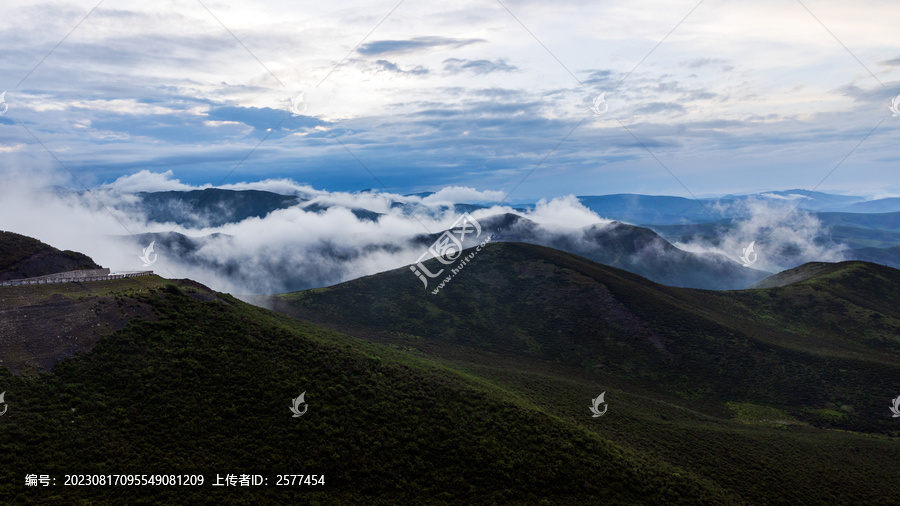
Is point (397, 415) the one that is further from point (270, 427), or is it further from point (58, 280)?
point (58, 280)

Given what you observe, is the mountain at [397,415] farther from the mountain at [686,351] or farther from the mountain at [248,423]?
the mountain at [686,351]

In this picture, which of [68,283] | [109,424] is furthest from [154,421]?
[68,283]

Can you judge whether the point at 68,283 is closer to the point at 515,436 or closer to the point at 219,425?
the point at 219,425

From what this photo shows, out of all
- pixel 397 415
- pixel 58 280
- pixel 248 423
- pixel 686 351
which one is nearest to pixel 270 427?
pixel 248 423

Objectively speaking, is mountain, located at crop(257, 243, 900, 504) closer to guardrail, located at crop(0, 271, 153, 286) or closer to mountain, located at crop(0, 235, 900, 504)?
mountain, located at crop(0, 235, 900, 504)

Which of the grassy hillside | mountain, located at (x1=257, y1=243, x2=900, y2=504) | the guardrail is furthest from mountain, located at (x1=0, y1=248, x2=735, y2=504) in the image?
mountain, located at (x1=257, y1=243, x2=900, y2=504)
